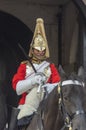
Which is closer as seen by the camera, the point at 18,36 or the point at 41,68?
the point at 41,68

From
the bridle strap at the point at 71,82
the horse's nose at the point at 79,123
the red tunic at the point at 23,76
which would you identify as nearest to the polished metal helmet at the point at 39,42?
the red tunic at the point at 23,76

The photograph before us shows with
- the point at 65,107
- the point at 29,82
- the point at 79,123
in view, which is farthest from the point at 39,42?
the point at 79,123

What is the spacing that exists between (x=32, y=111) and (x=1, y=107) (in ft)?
6.47

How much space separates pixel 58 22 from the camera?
10906 millimetres

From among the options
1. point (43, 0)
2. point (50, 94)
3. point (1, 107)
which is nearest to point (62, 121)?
point (50, 94)

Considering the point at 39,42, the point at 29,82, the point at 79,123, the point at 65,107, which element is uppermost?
the point at 39,42

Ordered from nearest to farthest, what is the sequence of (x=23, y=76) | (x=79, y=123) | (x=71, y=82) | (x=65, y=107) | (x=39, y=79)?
1. (x=79, y=123)
2. (x=65, y=107)
3. (x=71, y=82)
4. (x=39, y=79)
5. (x=23, y=76)

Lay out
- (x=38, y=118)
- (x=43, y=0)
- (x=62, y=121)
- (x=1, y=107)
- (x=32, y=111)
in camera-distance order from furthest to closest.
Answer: (x=43, y=0) → (x=1, y=107) → (x=32, y=111) → (x=38, y=118) → (x=62, y=121)

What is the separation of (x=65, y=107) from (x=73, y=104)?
0.28 ft

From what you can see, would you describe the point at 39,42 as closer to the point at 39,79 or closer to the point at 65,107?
the point at 39,79

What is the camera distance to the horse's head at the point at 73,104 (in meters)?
4.49

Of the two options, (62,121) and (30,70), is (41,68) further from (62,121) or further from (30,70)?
(62,121)

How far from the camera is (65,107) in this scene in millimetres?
4598

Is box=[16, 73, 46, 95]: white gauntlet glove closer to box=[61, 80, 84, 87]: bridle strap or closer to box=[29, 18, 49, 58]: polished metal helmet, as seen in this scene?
box=[29, 18, 49, 58]: polished metal helmet
